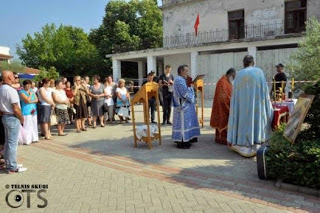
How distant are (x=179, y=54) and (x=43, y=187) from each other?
19.6 m

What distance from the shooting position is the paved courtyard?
4336mm

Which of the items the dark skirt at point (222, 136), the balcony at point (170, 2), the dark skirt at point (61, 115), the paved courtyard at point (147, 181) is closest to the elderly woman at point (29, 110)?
the paved courtyard at point (147, 181)

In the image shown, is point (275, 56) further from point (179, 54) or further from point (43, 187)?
point (43, 187)

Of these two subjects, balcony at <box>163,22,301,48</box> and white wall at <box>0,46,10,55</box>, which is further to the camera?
white wall at <box>0,46,10,55</box>

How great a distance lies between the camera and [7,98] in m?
5.75

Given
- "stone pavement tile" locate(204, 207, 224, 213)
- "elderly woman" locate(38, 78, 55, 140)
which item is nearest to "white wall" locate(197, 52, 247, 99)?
"elderly woman" locate(38, 78, 55, 140)

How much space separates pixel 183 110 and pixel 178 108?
0.12 metres

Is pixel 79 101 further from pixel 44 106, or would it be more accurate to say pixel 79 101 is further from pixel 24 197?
pixel 24 197

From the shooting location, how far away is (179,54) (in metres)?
23.8

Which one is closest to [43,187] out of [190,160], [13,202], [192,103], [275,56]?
[13,202]

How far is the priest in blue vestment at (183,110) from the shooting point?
23.9 ft

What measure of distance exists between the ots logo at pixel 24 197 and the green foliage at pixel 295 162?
11.2ft

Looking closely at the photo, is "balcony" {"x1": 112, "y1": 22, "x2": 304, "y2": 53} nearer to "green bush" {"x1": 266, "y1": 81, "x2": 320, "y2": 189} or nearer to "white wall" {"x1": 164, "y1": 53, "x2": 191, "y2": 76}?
"white wall" {"x1": 164, "y1": 53, "x2": 191, "y2": 76}

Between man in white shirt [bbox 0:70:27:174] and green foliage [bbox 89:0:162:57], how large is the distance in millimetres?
29842
